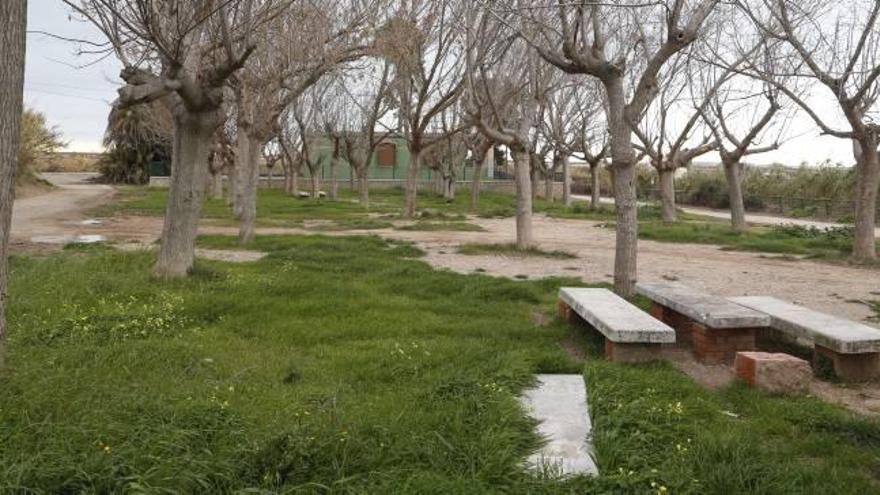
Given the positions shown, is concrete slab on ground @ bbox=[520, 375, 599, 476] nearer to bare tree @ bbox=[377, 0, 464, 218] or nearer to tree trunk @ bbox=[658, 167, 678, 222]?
bare tree @ bbox=[377, 0, 464, 218]

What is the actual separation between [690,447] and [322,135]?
37146mm

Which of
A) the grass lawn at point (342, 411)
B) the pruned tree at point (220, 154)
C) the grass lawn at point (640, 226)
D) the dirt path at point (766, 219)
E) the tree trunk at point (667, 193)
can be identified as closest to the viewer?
the grass lawn at point (342, 411)

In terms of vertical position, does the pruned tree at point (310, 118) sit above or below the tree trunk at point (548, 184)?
Answer: above

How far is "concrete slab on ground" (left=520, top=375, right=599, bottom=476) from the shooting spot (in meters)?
3.62

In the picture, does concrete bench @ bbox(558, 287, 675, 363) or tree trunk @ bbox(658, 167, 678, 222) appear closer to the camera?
concrete bench @ bbox(558, 287, 675, 363)

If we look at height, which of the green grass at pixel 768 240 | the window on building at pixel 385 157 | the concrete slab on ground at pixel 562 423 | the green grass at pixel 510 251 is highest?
the window on building at pixel 385 157

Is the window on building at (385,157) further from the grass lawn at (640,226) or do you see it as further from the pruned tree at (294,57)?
the pruned tree at (294,57)

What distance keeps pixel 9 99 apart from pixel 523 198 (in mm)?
10931

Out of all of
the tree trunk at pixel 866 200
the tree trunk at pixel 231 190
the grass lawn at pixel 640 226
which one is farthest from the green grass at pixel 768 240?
the tree trunk at pixel 231 190

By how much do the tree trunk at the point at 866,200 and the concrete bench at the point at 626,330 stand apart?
1012cm

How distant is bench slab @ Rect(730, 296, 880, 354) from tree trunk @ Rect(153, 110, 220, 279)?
619 cm

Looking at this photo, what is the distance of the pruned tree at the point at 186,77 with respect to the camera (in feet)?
23.5

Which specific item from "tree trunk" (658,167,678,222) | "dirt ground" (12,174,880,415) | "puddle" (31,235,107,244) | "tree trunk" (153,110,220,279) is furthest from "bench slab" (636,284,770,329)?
"tree trunk" (658,167,678,222)

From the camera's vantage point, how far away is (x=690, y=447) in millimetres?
3734
